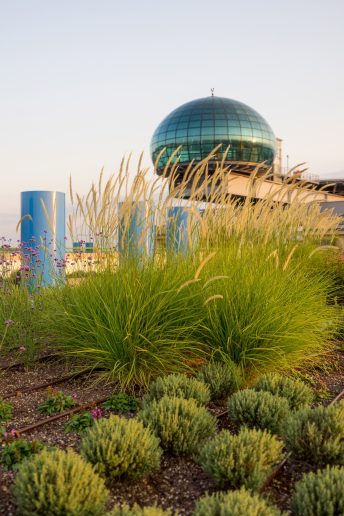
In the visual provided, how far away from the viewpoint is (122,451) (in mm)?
3607

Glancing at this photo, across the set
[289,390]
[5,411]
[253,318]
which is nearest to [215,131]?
[253,318]

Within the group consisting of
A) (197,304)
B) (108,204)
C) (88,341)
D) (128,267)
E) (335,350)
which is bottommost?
(335,350)

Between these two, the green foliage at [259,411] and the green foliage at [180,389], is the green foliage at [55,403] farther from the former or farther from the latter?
the green foliage at [259,411]

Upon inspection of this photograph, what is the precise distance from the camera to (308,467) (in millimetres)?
4059

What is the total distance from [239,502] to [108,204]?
3.91 meters

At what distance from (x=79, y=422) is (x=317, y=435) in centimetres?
204

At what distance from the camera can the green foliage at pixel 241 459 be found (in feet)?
11.6

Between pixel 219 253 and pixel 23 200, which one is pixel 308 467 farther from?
pixel 23 200

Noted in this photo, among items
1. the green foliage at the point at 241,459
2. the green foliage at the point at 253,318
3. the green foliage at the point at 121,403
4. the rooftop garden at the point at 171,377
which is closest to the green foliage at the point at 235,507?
the rooftop garden at the point at 171,377

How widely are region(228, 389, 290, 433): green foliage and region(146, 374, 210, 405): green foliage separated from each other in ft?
1.01

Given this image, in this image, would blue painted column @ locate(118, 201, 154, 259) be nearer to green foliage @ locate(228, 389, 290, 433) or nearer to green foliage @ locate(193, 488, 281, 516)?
green foliage @ locate(228, 389, 290, 433)

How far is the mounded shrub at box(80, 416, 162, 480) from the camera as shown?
3.60 meters

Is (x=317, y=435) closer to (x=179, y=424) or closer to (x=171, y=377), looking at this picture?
(x=179, y=424)

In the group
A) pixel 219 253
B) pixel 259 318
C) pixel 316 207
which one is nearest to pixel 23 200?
pixel 316 207
